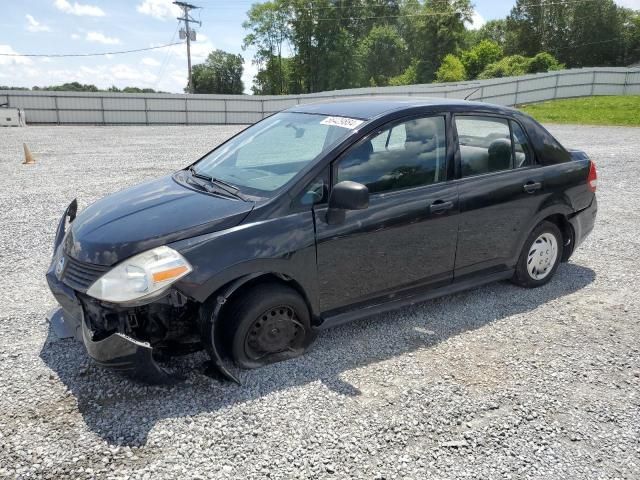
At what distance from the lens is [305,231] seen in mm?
3352

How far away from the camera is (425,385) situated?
3324 mm

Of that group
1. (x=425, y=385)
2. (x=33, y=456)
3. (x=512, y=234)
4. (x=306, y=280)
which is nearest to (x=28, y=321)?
(x=33, y=456)

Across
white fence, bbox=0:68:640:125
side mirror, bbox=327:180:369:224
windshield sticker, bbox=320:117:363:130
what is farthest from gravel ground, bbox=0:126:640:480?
white fence, bbox=0:68:640:125

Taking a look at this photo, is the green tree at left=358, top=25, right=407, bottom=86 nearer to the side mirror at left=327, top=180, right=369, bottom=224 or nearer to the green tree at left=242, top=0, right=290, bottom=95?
the green tree at left=242, top=0, right=290, bottom=95

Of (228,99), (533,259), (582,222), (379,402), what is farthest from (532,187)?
(228,99)

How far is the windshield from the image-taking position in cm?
360

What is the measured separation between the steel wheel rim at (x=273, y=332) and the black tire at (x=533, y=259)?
230 cm

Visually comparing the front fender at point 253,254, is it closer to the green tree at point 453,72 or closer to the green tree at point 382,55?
the green tree at point 453,72

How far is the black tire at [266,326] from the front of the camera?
3.23 m

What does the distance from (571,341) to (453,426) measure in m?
1.52

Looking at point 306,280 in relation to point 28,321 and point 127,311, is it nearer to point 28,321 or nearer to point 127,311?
point 127,311

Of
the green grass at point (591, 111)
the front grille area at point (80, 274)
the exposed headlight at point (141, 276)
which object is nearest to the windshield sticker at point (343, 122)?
the exposed headlight at point (141, 276)

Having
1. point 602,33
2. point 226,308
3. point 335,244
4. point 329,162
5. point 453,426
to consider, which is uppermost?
point 602,33

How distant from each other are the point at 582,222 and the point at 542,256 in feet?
1.94
